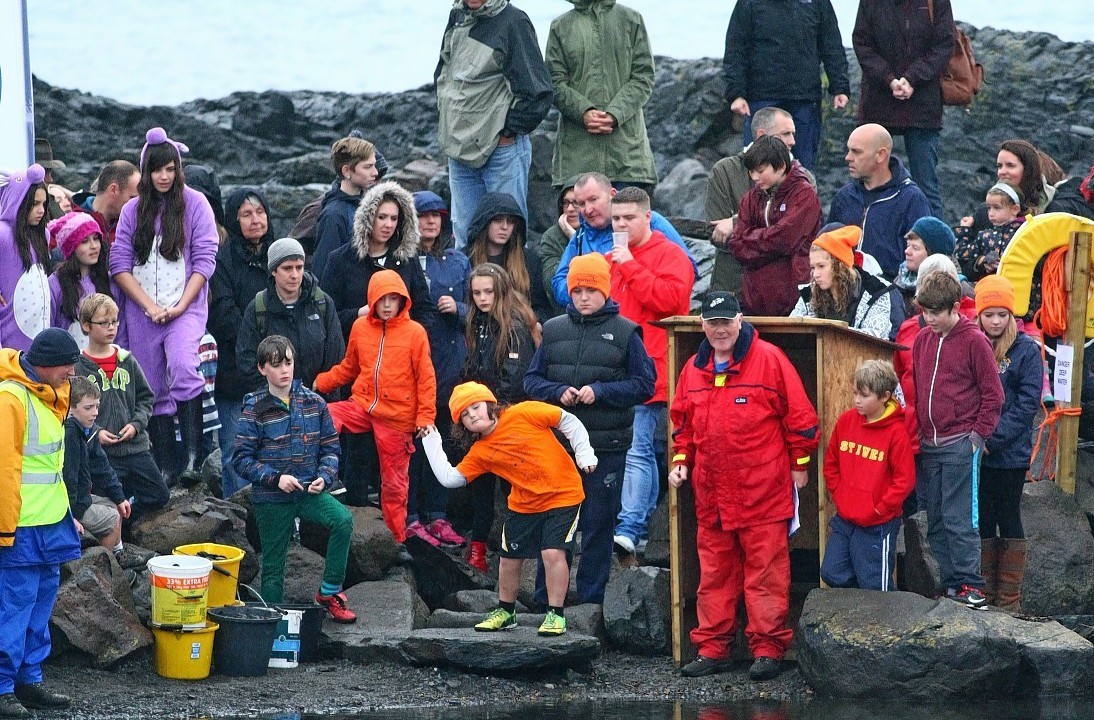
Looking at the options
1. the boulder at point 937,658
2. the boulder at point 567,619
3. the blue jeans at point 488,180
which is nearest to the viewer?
the boulder at point 937,658

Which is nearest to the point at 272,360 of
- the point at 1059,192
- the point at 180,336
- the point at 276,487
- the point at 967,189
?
the point at 276,487

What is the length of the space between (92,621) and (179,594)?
60 cm

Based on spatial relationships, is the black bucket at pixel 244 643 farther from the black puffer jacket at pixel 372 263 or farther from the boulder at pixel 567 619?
the black puffer jacket at pixel 372 263

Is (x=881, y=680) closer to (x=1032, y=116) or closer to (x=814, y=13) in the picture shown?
(x=814, y=13)

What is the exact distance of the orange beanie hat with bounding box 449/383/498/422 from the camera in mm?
10328

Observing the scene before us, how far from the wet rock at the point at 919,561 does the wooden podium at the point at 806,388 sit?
651 millimetres

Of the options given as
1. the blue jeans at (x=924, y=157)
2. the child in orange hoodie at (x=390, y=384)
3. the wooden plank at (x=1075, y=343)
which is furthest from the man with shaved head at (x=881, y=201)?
the child in orange hoodie at (x=390, y=384)

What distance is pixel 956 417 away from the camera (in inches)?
397

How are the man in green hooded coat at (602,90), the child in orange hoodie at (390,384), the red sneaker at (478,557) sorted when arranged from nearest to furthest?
the child in orange hoodie at (390,384), the red sneaker at (478,557), the man in green hooded coat at (602,90)

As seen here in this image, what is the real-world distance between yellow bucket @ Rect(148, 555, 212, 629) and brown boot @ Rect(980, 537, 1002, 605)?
17.5 ft

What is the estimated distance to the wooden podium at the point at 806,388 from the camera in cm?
1025

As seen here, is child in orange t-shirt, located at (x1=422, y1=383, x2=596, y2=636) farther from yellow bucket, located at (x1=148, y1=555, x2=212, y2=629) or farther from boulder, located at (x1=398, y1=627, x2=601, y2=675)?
yellow bucket, located at (x1=148, y1=555, x2=212, y2=629)

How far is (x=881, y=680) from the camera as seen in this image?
945 cm

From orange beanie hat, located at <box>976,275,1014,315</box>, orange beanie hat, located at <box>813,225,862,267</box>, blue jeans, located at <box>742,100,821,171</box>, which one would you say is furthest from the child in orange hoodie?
blue jeans, located at <box>742,100,821,171</box>
